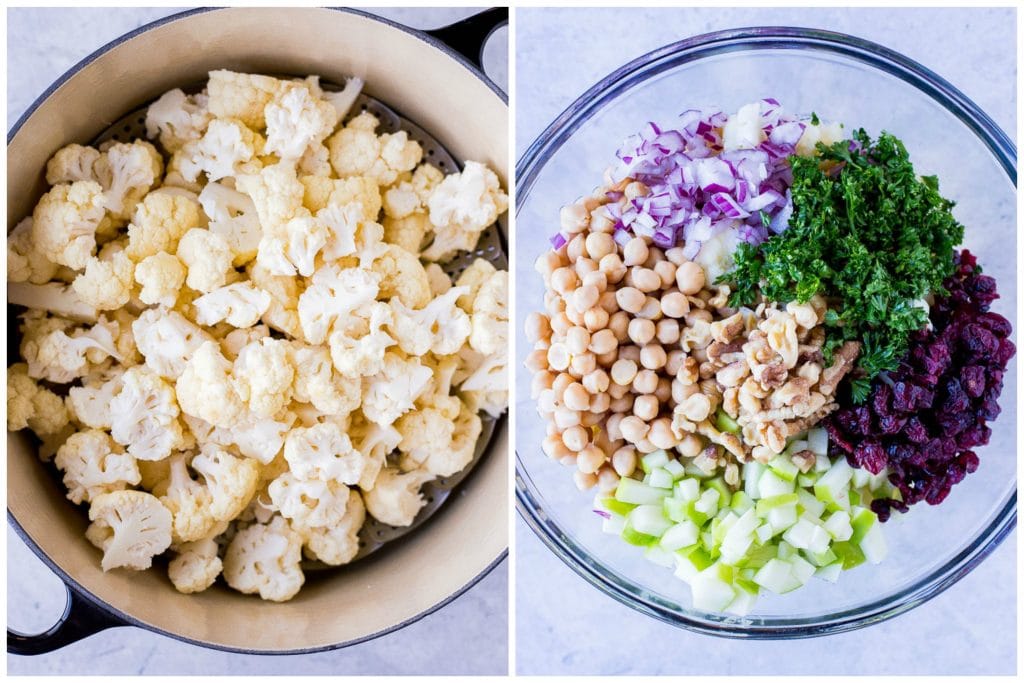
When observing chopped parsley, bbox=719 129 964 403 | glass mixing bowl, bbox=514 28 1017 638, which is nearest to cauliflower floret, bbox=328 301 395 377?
glass mixing bowl, bbox=514 28 1017 638

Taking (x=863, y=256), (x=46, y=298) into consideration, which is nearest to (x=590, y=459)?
(x=863, y=256)

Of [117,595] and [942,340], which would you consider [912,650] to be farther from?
[117,595]

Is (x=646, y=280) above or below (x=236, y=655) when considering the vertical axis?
above

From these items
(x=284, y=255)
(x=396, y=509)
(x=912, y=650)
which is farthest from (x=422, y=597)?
(x=912, y=650)

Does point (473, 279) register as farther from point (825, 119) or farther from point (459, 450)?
point (825, 119)

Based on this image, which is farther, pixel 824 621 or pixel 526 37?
pixel 526 37

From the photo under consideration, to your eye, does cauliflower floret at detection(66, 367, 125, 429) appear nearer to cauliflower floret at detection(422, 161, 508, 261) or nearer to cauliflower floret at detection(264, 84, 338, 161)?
cauliflower floret at detection(264, 84, 338, 161)

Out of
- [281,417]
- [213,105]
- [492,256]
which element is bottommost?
[281,417]

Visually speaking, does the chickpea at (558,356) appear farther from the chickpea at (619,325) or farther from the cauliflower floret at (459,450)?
the cauliflower floret at (459,450)
